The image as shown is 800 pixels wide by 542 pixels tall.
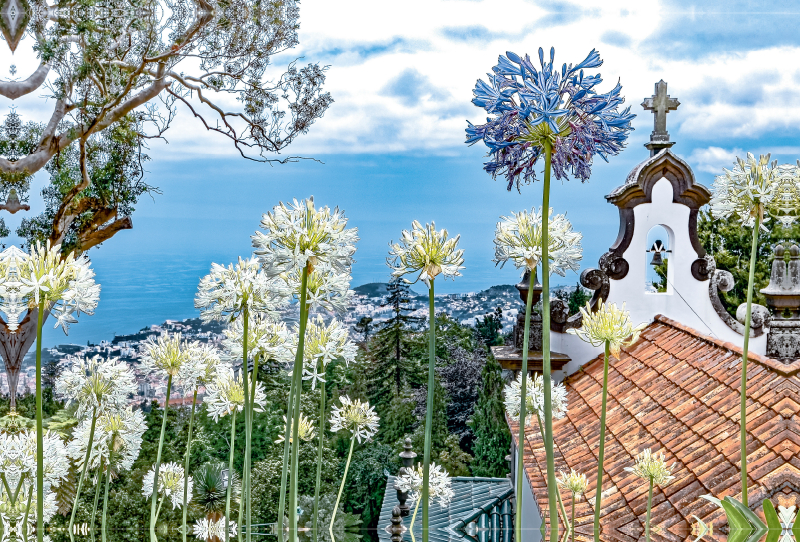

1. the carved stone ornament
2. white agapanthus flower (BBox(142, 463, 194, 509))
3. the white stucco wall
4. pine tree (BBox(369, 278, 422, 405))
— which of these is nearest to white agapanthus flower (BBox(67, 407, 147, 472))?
white agapanthus flower (BBox(142, 463, 194, 509))

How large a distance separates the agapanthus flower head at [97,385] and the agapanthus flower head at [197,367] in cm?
7

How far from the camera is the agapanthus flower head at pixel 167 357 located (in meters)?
0.87

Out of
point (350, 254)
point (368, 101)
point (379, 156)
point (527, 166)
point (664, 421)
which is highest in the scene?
point (368, 101)

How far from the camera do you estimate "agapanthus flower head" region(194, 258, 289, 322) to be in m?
0.72

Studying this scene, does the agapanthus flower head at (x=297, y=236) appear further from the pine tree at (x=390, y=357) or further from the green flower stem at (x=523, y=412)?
the pine tree at (x=390, y=357)

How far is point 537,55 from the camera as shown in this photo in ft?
2.03

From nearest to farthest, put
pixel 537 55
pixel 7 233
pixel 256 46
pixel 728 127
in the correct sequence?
pixel 537 55
pixel 7 233
pixel 256 46
pixel 728 127

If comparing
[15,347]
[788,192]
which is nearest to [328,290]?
[788,192]

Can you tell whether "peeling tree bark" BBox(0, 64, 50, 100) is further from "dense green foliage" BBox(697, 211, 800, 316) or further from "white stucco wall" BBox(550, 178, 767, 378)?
"dense green foliage" BBox(697, 211, 800, 316)

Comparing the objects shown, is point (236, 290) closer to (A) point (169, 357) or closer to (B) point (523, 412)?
(A) point (169, 357)

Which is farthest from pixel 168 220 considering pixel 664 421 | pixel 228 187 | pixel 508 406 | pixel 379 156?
pixel 664 421

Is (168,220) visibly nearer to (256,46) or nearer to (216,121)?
(216,121)

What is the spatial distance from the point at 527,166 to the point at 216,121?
204cm

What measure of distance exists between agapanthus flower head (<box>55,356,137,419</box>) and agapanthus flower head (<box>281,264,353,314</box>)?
305 millimetres
